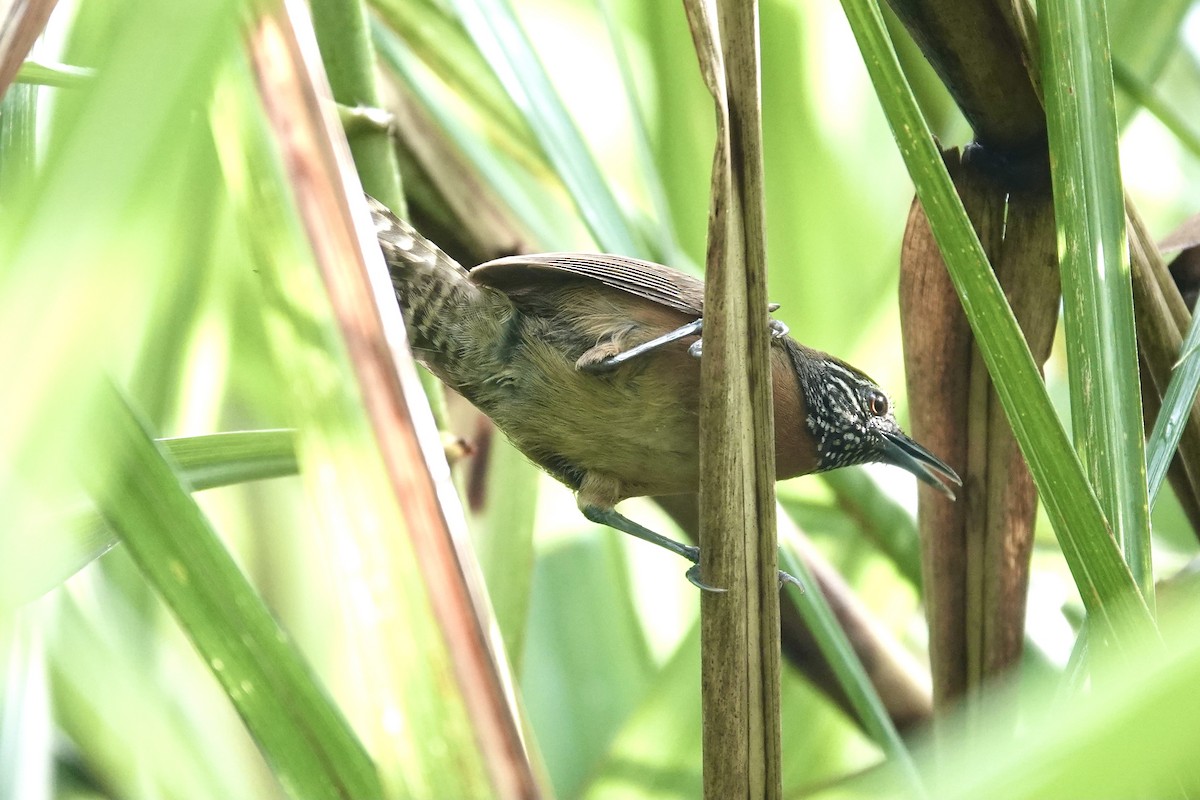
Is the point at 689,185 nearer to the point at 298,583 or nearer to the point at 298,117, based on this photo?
the point at 298,583

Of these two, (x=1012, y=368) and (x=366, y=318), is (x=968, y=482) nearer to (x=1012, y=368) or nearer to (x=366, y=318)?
(x=1012, y=368)

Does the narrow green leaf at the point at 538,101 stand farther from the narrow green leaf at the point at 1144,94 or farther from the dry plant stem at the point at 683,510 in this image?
the narrow green leaf at the point at 1144,94

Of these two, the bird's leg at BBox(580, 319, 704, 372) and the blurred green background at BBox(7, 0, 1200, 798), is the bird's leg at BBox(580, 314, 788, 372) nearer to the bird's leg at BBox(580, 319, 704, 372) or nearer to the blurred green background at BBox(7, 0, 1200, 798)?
the bird's leg at BBox(580, 319, 704, 372)

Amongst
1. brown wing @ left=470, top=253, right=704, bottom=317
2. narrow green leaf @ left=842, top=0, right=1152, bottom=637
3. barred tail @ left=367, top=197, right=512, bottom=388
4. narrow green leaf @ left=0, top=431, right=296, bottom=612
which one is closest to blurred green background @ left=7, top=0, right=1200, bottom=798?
narrow green leaf @ left=0, top=431, right=296, bottom=612

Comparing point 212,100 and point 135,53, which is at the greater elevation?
point 212,100

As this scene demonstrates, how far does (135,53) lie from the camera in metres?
0.48

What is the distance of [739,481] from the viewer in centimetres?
106

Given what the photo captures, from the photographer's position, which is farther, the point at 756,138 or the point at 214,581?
the point at 756,138

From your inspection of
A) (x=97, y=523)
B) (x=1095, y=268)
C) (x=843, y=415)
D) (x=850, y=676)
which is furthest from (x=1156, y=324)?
(x=97, y=523)

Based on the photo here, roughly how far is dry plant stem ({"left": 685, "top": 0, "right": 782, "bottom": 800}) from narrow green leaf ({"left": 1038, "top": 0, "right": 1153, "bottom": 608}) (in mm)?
338

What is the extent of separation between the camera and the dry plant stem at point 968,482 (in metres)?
1.55

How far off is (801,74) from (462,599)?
2.14 meters

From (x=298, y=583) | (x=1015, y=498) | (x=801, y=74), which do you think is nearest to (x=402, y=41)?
(x=801, y=74)

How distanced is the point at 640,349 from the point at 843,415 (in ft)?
1.69
